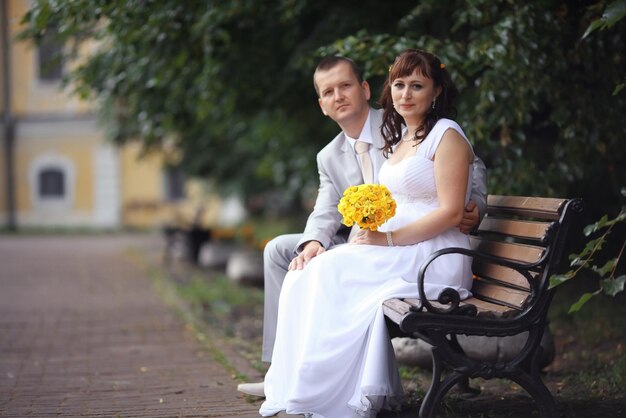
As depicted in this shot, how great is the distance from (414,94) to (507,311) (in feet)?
3.87

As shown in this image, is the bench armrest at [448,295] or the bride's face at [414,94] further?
the bride's face at [414,94]

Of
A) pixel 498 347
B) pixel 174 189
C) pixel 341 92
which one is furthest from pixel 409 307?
pixel 174 189

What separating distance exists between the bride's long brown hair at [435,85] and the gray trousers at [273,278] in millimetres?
761

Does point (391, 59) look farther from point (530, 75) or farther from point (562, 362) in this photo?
point (562, 362)

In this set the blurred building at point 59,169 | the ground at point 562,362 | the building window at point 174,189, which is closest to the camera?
the ground at point 562,362

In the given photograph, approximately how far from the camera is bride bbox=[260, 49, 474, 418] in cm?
386

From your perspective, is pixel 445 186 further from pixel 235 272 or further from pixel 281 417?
pixel 235 272

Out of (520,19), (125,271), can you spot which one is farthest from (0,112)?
(520,19)

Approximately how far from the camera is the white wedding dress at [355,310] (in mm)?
3852

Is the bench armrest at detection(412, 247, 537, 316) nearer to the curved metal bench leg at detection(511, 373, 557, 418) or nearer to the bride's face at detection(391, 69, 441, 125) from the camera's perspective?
the curved metal bench leg at detection(511, 373, 557, 418)

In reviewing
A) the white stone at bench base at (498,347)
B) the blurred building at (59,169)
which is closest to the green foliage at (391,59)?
the white stone at bench base at (498,347)

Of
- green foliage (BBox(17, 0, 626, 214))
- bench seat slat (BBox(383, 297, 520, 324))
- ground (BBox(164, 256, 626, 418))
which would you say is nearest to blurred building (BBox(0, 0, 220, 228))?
green foliage (BBox(17, 0, 626, 214))

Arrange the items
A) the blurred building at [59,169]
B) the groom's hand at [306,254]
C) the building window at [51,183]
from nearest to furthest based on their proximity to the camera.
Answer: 1. the groom's hand at [306,254]
2. the blurred building at [59,169]
3. the building window at [51,183]

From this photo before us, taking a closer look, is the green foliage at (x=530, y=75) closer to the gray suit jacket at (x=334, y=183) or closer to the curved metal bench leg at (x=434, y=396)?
the gray suit jacket at (x=334, y=183)
